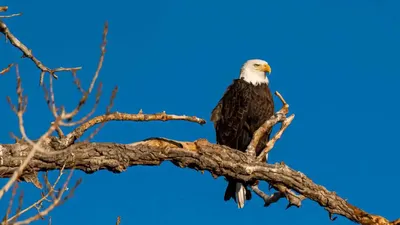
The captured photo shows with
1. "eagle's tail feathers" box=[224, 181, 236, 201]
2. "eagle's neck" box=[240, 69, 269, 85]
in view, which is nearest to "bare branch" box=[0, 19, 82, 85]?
"eagle's tail feathers" box=[224, 181, 236, 201]

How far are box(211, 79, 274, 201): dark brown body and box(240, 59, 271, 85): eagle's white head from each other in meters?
0.19

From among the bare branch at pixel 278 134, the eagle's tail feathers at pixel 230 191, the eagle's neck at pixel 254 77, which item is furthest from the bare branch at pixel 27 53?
the eagle's neck at pixel 254 77

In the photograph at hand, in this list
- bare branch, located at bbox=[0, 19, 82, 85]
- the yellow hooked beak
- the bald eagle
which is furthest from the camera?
the yellow hooked beak

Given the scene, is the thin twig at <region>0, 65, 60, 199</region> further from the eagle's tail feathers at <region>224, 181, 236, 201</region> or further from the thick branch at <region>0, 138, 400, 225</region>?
the eagle's tail feathers at <region>224, 181, 236, 201</region>

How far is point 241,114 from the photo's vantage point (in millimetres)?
7832

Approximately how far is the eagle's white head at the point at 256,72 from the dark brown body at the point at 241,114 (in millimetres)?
185

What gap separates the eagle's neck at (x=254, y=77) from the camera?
8227 mm

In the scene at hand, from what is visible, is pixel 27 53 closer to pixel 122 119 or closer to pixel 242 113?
pixel 122 119

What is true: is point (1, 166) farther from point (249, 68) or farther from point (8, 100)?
point (249, 68)

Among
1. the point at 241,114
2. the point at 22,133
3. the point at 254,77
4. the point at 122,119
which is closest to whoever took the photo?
the point at 22,133

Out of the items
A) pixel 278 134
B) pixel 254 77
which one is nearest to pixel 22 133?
pixel 278 134

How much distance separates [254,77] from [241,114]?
665 millimetres

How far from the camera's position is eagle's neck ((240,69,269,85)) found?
8227 millimetres

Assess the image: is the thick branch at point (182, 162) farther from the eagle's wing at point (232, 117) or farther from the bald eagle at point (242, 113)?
the eagle's wing at point (232, 117)
